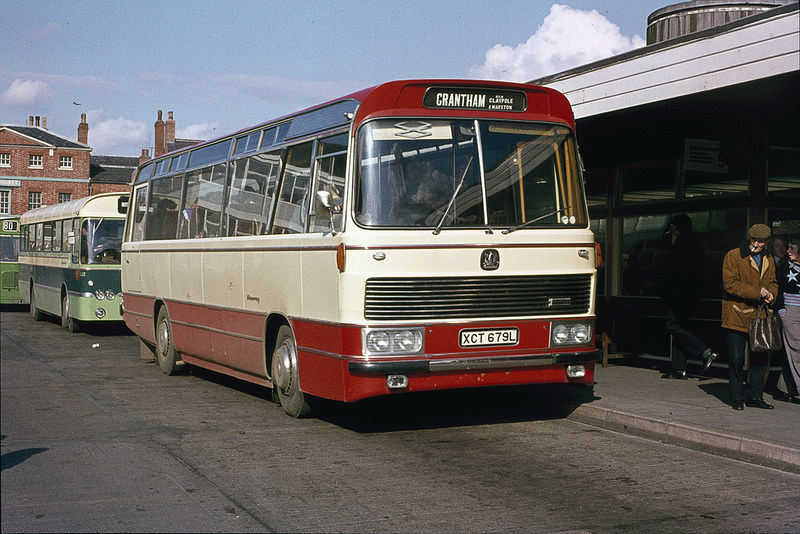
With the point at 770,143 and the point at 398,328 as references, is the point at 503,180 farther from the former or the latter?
the point at 770,143

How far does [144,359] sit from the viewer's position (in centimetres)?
1593

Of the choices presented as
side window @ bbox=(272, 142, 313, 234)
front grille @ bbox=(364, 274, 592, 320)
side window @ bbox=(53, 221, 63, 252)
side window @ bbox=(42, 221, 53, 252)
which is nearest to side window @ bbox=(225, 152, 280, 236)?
side window @ bbox=(272, 142, 313, 234)

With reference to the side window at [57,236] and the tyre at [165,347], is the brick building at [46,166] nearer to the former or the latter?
the side window at [57,236]

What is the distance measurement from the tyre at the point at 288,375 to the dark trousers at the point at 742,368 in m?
4.36

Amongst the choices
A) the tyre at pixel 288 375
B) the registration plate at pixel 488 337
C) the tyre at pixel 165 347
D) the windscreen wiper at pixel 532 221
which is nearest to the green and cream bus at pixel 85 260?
the tyre at pixel 165 347

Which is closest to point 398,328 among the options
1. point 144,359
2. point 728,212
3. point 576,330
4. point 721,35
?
point 576,330

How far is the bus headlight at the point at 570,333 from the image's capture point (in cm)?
888

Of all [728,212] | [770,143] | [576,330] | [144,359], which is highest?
[770,143]

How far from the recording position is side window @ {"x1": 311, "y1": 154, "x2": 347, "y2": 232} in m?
8.45

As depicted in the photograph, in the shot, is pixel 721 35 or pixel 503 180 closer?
pixel 503 180

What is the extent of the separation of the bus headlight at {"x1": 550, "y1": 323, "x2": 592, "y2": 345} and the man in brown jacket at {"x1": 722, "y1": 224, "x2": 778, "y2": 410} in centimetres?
184

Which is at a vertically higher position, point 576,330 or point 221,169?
point 221,169

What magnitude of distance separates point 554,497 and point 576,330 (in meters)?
2.77

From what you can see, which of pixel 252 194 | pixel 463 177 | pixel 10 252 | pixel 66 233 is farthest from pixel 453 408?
pixel 10 252
